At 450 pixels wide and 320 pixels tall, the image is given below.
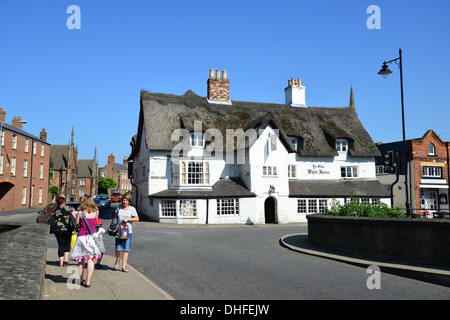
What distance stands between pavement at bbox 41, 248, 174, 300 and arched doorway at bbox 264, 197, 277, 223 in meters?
21.0

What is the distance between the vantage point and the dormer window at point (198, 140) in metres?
28.8

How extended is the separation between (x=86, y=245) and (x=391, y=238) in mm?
8061


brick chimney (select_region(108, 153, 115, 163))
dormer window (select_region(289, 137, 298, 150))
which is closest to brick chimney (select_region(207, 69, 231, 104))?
A: dormer window (select_region(289, 137, 298, 150))

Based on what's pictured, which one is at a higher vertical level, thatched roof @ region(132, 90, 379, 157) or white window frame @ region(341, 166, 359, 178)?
thatched roof @ region(132, 90, 379, 157)

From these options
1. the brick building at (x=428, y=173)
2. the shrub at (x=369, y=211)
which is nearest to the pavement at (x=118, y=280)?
the shrub at (x=369, y=211)

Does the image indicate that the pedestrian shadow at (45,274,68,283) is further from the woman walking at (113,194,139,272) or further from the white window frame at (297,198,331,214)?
the white window frame at (297,198,331,214)

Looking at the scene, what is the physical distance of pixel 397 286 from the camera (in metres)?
7.74

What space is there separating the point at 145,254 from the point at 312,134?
23.5 metres

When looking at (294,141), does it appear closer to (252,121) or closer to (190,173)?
(252,121)

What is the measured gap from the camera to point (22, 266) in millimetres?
4422

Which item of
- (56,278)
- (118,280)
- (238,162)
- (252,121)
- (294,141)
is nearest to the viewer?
(118,280)

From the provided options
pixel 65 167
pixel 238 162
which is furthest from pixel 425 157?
pixel 65 167

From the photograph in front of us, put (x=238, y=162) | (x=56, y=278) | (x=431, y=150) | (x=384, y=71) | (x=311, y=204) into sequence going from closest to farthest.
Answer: (x=56, y=278) → (x=384, y=71) → (x=238, y=162) → (x=311, y=204) → (x=431, y=150)

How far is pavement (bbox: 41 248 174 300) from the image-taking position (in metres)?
6.39
